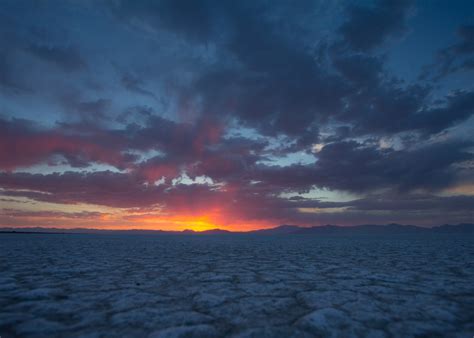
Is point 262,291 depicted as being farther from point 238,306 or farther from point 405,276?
point 405,276

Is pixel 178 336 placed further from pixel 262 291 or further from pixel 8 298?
pixel 8 298

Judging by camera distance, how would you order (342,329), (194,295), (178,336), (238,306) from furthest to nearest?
(194,295), (238,306), (342,329), (178,336)

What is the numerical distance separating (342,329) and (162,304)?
184 cm

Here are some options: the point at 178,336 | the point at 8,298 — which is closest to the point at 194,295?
the point at 178,336

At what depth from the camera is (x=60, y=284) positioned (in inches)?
158

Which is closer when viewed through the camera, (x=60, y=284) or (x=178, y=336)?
(x=178, y=336)

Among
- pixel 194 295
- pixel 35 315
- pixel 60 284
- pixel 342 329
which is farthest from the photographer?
pixel 60 284

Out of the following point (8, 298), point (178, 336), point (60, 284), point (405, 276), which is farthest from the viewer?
point (405, 276)

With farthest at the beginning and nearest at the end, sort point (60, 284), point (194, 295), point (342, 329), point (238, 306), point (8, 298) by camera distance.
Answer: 1. point (60, 284)
2. point (194, 295)
3. point (8, 298)
4. point (238, 306)
5. point (342, 329)

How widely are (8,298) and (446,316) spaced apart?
15.4 feet

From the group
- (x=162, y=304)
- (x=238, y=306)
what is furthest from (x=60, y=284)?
(x=238, y=306)

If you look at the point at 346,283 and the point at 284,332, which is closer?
the point at 284,332

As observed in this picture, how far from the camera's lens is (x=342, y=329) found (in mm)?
2316

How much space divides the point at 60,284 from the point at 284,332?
136 inches
